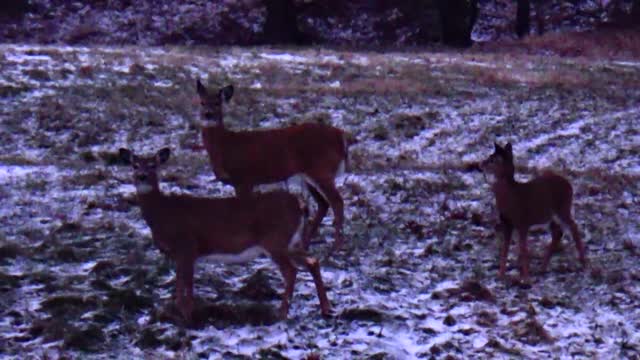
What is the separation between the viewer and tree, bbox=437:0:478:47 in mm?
36434

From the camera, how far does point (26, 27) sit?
3972 cm

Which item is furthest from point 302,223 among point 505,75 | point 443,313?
point 505,75

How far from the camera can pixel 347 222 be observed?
11.2 meters

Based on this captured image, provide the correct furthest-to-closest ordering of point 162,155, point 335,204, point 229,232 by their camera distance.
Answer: point 335,204
point 162,155
point 229,232

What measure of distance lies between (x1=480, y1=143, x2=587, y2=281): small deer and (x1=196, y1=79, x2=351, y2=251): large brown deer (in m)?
1.35

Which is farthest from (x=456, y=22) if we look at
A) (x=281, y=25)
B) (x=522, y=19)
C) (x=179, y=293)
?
(x=179, y=293)

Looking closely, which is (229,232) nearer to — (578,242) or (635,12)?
(578,242)

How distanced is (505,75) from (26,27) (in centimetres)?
2088

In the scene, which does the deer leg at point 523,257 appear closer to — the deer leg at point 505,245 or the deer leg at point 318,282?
the deer leg at point 505,245

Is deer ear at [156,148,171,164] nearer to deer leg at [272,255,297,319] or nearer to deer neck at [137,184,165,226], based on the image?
deer neck at [137,184,165,226]

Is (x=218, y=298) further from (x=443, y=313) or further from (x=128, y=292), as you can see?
(x=443, y=313)

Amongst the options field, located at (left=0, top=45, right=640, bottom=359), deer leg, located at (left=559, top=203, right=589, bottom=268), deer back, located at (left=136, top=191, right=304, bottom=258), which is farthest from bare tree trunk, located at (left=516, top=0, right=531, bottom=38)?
deer back, located at (left=136, top=191, right=304, bottom=258)

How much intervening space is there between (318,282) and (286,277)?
0.88ft

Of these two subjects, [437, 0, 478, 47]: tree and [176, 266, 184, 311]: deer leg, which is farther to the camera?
[437, 0, 478, 47]: tree
